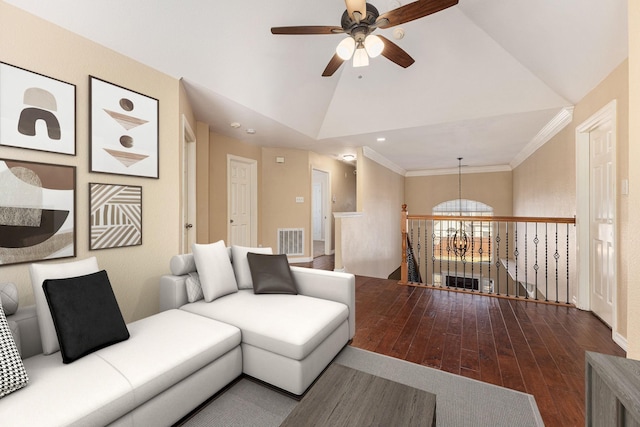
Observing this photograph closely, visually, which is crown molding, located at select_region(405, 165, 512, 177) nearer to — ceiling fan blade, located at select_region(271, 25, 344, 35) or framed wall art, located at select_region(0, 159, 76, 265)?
ceiling fan blade, located at select_region(271, 25, 344, 35)

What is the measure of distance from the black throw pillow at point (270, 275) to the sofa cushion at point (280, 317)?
6 cm

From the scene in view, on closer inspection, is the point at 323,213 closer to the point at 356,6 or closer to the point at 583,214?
the point at 583,214

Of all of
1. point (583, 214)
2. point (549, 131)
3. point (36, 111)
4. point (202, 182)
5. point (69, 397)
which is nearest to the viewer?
point (69, 397)

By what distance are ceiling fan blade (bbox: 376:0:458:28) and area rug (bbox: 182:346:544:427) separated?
2.51 metres

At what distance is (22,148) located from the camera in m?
1.80

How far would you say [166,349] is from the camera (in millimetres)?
1518

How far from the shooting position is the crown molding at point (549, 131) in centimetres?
338

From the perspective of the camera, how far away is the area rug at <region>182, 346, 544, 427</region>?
1.54 meters

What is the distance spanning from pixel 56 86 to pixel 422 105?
3.91 metres

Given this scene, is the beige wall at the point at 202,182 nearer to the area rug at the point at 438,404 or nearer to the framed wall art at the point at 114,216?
the framed wall art at the point at 114,216

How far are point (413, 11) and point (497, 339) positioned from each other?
278cm

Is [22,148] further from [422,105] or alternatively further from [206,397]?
[422,105]

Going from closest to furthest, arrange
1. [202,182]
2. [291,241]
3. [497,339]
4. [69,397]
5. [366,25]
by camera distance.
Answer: [69,397] < [366,25] < [497,339] < [202,182] < [291,241]

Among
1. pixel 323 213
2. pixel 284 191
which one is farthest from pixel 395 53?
pixel 323 213
